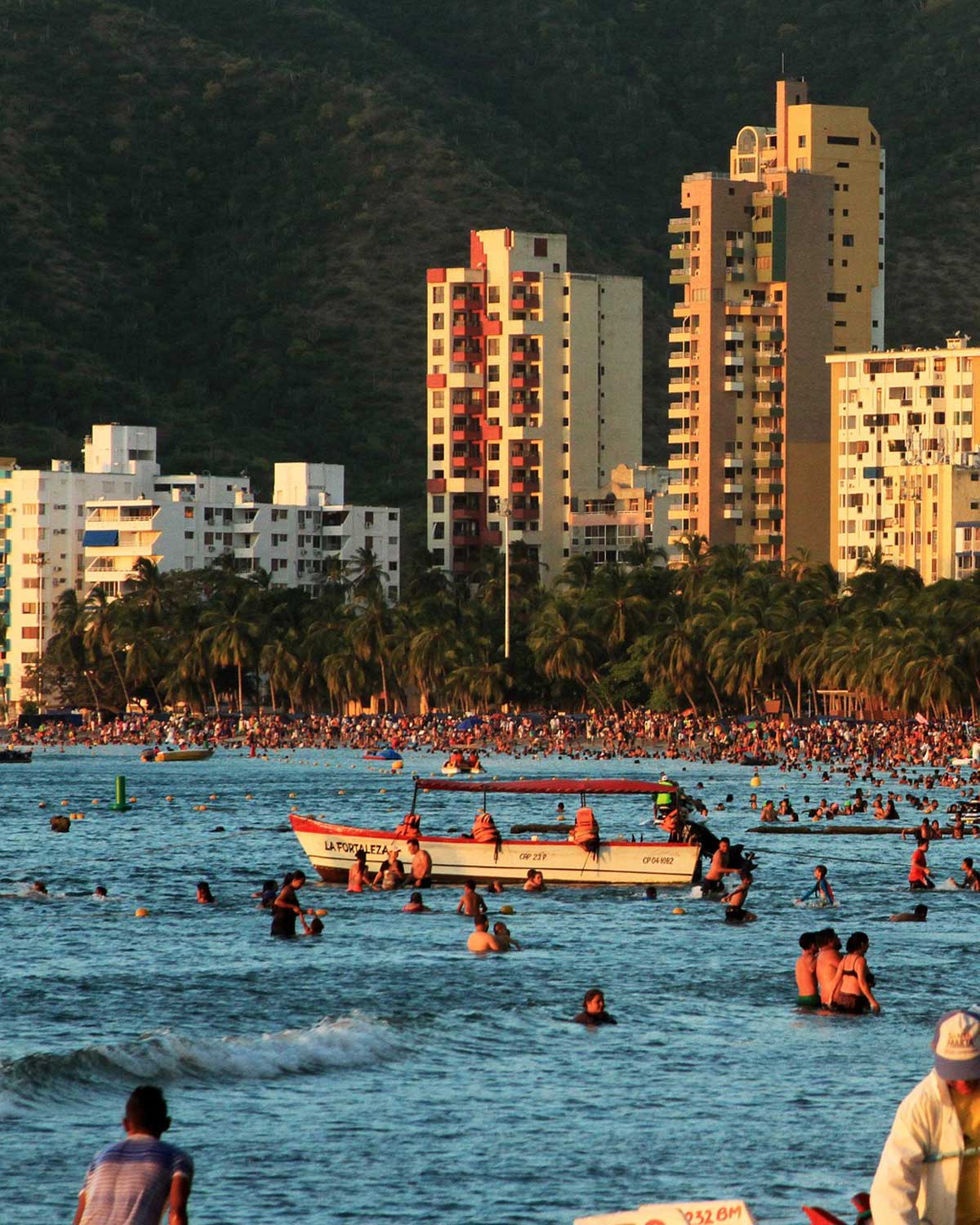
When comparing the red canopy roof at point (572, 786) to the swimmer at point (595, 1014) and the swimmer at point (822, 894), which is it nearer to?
the swimmer at point (822, 894)

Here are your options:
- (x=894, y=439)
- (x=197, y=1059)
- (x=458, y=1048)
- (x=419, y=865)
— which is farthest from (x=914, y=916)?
(x=894, y=439)

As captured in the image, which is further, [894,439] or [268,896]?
[894,439]

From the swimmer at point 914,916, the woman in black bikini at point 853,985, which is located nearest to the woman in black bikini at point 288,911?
the swimmer at point 914,916

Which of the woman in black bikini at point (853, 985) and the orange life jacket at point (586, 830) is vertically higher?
the orange life jacket at point (586, 830)

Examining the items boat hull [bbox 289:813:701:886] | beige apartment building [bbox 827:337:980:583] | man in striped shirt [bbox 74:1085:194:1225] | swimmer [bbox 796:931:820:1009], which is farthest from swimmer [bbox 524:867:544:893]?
beige apartment building [bbox 827:337:980:583]

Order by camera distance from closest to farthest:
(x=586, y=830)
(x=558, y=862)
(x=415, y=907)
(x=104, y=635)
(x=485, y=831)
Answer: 1. (x=415, y=907)
2. (x=558, y=862)
3. (x=586, y=830)
4. (x=485, y=831)
5. (x=104, y=635)

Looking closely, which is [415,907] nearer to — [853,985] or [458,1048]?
[853,985]

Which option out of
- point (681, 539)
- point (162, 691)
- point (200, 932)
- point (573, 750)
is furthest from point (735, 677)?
point (200, 932)
